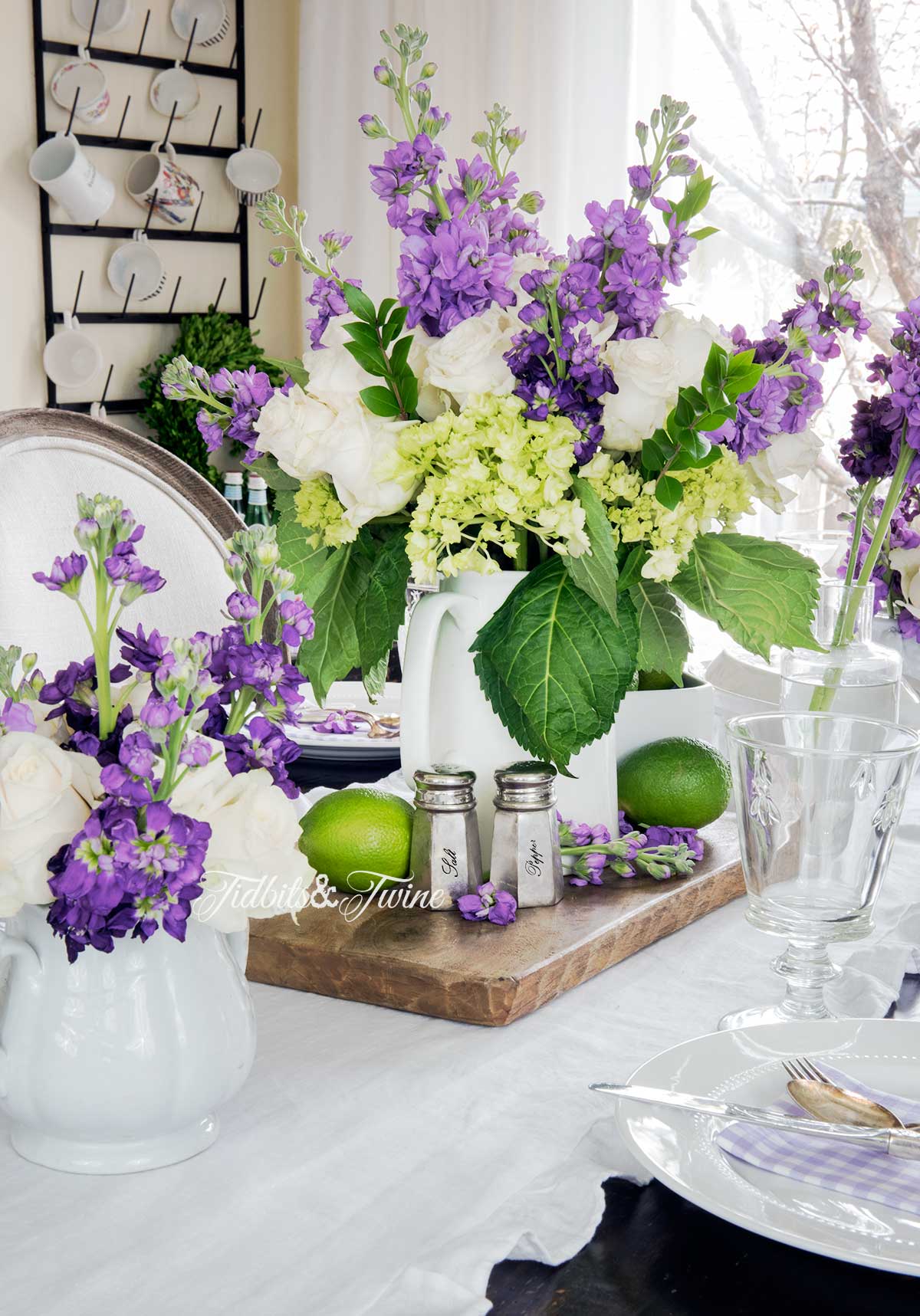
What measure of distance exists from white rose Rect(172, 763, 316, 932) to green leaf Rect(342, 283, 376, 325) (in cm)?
35

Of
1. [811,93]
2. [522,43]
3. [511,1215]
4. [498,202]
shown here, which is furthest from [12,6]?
[511,1215]

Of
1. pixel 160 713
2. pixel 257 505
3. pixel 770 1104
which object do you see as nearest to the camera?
pixel 160 713

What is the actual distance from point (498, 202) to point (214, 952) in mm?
516

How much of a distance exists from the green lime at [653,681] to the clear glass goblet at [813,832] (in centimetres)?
32

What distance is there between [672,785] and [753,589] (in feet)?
0.53

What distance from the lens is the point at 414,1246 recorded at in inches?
21.5

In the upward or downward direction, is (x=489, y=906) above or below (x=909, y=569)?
below

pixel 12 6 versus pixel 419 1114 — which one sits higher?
pixel 12 6

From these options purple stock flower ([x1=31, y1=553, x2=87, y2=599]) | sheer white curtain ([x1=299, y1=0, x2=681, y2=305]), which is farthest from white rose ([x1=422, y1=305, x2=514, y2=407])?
sheer white curtain ([x1=299, y1=0, x2=681, y2=305])

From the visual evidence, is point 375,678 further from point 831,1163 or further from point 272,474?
point 831,1163

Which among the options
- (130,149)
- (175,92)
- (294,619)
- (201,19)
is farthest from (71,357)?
(294,619)

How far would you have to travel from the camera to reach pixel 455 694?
93 centimetres

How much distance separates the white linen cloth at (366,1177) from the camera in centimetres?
52

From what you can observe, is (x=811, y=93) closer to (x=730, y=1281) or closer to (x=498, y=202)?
(x=498, y=202)
